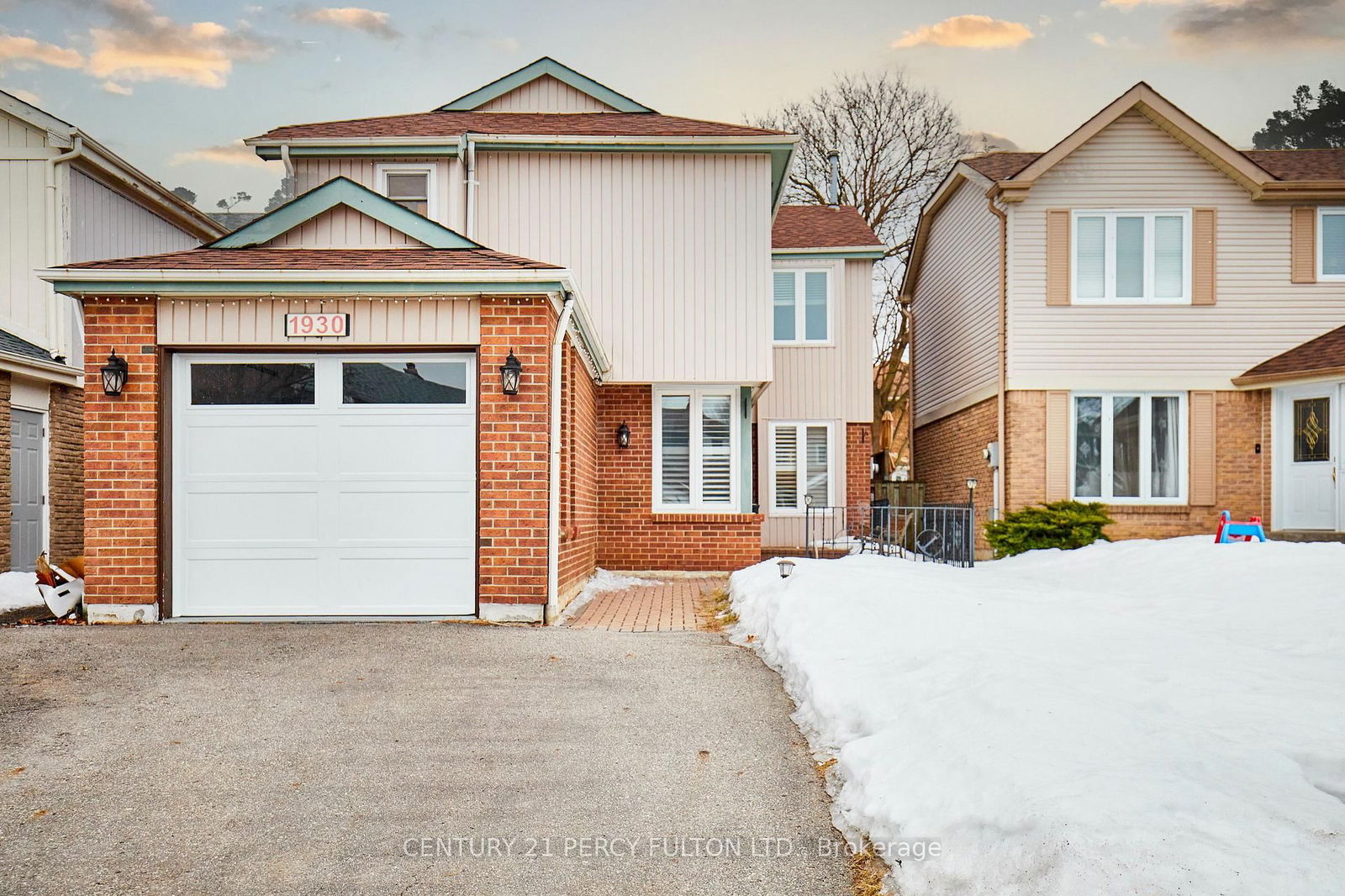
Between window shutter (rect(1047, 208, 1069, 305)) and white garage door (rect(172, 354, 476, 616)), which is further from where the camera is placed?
window shutter (rect(1047, 208, 1069, 305))

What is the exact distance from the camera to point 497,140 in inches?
478

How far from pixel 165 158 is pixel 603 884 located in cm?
3044

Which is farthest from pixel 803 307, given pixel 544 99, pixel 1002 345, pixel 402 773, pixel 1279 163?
pixel 402 773

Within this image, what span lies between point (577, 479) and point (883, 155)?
18512 mm

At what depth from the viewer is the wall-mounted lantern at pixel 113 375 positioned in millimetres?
7516

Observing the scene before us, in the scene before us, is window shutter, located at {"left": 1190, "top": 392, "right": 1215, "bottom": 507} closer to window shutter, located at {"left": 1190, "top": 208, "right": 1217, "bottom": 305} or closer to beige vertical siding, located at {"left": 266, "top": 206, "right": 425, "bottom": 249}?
window shutter, located at {"left": 1190, "top": 208, "right": 1217, "bottom": 305}

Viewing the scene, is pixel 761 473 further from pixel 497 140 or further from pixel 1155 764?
pixel 1155 764

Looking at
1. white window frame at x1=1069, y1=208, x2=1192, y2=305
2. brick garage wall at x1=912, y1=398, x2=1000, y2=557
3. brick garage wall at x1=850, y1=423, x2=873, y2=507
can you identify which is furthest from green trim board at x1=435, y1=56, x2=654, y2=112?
brick garage wall at x1=912, y1=398, x2=1000, y2=557

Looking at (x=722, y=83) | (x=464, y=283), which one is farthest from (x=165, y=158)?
(x=464, y=283)

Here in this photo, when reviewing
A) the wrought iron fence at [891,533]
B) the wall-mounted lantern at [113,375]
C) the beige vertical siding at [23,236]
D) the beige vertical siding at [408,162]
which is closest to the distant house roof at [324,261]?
the wall-mounted lantern at [113,375]

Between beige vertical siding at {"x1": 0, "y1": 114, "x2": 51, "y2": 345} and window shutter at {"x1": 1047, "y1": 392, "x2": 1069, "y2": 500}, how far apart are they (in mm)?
15451

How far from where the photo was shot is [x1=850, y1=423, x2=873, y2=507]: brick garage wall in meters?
15.7

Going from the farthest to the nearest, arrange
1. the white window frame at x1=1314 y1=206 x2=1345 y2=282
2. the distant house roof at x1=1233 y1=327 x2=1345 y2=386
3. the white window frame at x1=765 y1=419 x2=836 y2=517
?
1. the white window frame at x1=765 y1=419 x2=836 y2=517
2. the white window frame at x1=1314 y1=206 x2=1345 y2=282
3. the distant house roof at x1=1233 y1=327 x2=1345 y2=386

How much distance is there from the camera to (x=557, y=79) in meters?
14.5
